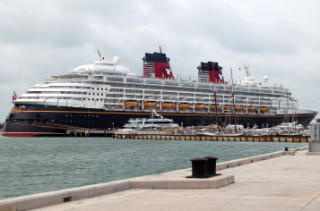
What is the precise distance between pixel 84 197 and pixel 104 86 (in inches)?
4079

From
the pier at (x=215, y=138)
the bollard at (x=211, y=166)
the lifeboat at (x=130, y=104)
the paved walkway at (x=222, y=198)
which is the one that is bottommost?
the paved walkway at (x=222, y=198)

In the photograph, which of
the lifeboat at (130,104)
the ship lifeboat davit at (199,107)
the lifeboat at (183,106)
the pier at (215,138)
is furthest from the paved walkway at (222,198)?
the ship lifeboat davit at (199,107)

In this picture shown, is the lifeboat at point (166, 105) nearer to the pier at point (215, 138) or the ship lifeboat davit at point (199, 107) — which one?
the ship lifeboat davit at point (199, 107)

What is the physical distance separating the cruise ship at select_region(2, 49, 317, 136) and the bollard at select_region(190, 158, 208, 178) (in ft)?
296

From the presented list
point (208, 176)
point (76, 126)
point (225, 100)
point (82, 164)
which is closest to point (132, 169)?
point (82, 164)

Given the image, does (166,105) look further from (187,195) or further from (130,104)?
(187,195)

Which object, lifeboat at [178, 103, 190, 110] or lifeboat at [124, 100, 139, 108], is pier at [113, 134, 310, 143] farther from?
lifeboat at [178, 103, 190, 110]

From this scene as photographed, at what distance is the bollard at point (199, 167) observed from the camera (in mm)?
15383

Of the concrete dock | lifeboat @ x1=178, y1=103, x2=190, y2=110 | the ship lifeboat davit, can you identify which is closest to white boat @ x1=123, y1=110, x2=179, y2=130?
lifeboat @ x1=178, y1=103, x2=190, y2=110

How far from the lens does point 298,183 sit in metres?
16.1

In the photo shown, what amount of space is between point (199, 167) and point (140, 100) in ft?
347

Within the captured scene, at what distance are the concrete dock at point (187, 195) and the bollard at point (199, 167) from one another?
1.48 feet

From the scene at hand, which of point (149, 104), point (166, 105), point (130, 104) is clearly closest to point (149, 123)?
point (130, 104)

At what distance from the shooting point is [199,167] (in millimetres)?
15484
